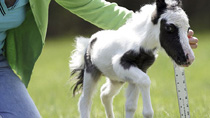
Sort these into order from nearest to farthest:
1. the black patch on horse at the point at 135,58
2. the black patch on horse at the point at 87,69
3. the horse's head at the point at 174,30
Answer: the horse's head at the point at 174,30, the black patch on horse at the point at 135,58, the black patch on horse at the point at 87,69

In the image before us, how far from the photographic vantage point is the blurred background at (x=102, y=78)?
17.8 ft

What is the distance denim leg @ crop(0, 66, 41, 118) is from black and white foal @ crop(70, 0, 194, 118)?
0.68m

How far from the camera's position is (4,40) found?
4.07 metres

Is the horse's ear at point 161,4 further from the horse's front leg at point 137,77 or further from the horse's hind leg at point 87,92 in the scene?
the horse's hind leg at point 87,92

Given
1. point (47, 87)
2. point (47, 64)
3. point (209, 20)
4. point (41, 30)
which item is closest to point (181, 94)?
point (41, 30)

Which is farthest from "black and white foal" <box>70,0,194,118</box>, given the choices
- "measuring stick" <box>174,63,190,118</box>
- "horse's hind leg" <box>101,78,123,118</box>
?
"measuring stick" <box>174,63,190,118</box>

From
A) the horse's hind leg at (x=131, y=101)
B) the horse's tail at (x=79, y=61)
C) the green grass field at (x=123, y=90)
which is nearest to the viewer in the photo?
the horse's hind leg at (x=131, y=101)

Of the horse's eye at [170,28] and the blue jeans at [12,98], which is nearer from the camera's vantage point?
the horse's eye at [170,28]

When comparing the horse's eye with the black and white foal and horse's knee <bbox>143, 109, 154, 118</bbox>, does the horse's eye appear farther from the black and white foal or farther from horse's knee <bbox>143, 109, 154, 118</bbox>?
horse's knee <bbox>143, 109, 154, 118</bbox>

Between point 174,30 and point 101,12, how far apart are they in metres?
0.86

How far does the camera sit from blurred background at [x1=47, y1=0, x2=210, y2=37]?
1981 centimetres

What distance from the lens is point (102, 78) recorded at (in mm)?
7258

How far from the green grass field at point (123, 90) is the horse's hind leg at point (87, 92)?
12.0 inches

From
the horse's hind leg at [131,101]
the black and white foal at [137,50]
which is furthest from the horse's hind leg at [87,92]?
the horse's hind leg at [131,101]
